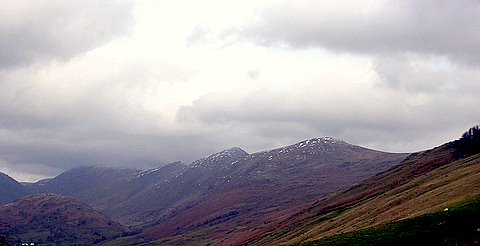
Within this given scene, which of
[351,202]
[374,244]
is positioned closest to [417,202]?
[374,244]

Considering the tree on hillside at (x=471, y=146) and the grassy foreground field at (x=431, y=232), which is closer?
the grassy foreground field at (x=431, y=232)

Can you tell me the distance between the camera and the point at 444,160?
191 meters

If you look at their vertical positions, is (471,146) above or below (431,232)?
above

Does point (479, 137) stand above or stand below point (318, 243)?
above

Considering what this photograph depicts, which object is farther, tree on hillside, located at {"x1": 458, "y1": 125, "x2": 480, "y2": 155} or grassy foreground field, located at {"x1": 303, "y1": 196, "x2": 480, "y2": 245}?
tree on hillside, located at {"x1": 458, "y1": 125, "x2": 480, "y2": 155}

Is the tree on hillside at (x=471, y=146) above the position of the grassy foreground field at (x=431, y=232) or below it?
above

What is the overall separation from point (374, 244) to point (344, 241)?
6226 millimetres

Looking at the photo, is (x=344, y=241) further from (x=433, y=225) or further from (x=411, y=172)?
(x=411, y=172)

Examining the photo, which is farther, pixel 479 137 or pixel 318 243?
pixel 479 137

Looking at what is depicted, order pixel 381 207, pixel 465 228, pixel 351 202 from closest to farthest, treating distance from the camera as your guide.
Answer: pixel 465 228
pixel 381 207
pixel 351 202

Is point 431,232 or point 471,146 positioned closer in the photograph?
point 431,232

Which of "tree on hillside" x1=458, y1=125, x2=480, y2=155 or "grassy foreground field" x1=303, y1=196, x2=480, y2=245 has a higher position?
"tree on hillside" x1=458, y1=125, x2=480, y2=155

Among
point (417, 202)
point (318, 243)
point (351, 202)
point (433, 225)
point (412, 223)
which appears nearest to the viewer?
point (433, 225)

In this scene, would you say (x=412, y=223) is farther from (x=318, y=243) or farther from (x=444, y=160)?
(x=444, y=160)
